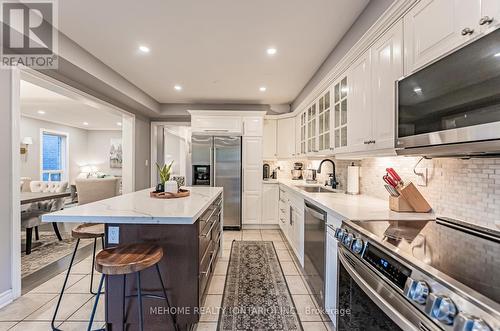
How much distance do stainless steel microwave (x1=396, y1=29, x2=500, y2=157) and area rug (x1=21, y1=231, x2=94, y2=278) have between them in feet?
12.9

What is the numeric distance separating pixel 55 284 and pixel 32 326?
0.74 m

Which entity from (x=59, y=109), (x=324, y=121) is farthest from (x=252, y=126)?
(x=59, y=109)

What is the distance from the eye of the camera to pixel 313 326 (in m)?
1.95

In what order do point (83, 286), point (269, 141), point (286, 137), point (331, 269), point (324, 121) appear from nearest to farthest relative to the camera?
1. point (331, 269)
2. point (83, 286)
3. point (324, 121)
4. point (286, 137)
5. point (269, 141)

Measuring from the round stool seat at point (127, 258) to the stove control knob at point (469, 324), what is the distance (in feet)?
4.54

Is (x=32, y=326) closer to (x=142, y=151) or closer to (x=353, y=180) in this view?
(x=353, y=180)

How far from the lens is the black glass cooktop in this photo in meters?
0.79

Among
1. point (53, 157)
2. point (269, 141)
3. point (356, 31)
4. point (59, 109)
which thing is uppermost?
point (59, 109)

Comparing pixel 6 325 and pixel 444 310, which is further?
→ pixel 6 325

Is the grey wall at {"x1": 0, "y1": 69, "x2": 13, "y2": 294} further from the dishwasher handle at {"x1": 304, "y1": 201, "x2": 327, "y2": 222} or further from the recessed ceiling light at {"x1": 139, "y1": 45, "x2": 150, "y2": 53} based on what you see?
the dishwasher handle at {"x1": 304, "y1": 201, "x2": 327, "y2": 222}

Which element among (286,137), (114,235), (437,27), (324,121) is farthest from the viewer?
(286,137)

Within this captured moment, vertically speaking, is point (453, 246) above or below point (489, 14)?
below

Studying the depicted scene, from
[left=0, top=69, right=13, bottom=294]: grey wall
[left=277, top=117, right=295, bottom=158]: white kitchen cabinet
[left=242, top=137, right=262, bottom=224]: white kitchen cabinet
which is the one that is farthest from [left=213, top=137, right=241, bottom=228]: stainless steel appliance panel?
[left=0, top=69, right=13, bottom=294]: grey wall

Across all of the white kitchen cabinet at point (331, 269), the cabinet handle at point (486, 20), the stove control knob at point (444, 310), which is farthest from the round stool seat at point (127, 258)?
the cabinet handle at point (486, 20)
